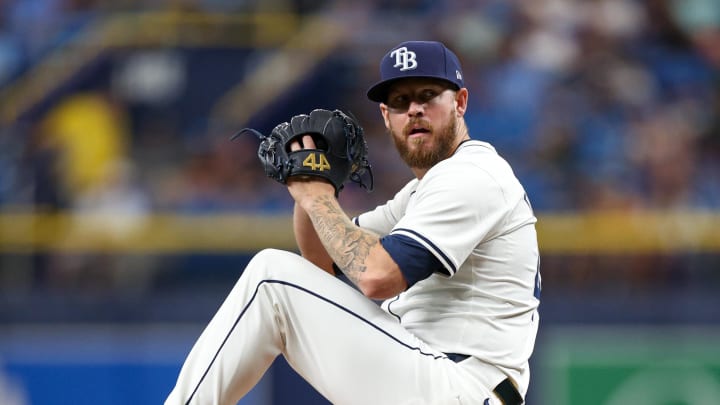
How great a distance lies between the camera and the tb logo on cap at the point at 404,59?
3.54m

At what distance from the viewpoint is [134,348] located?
6789 millimetres

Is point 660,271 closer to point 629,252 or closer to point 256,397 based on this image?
point 629,252

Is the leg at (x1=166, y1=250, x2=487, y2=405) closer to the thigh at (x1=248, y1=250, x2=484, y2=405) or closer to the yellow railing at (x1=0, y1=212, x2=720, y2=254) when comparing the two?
the thigh at (x1=248, y1=250, x2=484, y2=405)

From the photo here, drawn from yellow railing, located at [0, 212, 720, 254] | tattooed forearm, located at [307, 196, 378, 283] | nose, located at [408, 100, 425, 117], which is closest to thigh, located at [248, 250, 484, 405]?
tattooed forearm, located at [307, 196, 378, 283]

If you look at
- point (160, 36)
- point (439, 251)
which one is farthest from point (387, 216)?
point (160, 36)

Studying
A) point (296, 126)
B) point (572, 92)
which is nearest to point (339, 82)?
point (572, 92)

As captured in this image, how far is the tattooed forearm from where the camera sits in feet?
10.9

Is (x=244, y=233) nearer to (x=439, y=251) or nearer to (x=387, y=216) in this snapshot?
(x=387, y=216)

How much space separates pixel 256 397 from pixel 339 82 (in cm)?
329

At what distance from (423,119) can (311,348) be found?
2.57 feet

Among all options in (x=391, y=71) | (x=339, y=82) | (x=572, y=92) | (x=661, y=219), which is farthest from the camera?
(x=339, y=82)

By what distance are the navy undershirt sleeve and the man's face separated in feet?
1.28

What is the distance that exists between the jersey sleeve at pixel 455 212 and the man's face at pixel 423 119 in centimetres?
14

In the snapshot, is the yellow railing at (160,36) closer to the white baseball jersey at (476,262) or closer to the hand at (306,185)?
the hand at (306,185)
